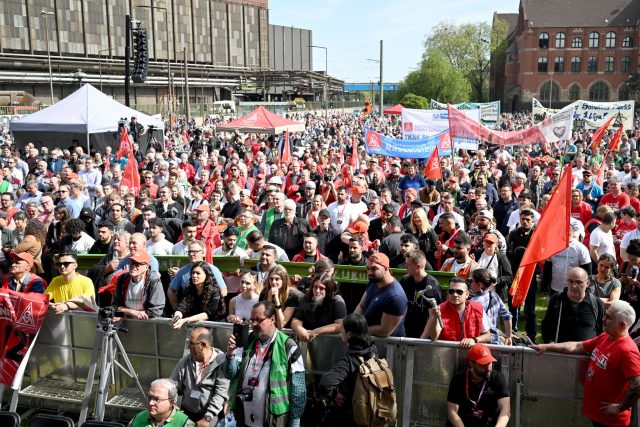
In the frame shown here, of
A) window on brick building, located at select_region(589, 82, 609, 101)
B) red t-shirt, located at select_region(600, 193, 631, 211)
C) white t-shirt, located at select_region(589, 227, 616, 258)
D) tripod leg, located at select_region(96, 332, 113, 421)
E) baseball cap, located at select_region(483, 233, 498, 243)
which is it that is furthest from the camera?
window on brick building, located at select_region(589, 82, 609, 101)

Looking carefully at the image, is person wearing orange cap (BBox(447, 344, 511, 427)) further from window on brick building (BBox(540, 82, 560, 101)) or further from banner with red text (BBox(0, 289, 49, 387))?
window on brick building (BBox(540, 82, 560, 101))

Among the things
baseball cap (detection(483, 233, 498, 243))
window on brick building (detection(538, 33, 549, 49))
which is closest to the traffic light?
baseball cap (detection(483, 233, 498, 243))

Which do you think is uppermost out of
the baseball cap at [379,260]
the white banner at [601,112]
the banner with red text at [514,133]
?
the white banner at [601,112]

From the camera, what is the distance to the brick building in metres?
87.1

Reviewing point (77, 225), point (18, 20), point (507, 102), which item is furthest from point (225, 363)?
point (507, 102)

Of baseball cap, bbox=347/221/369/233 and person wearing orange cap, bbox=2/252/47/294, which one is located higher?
baseball cap, bbox=347/221/369/233

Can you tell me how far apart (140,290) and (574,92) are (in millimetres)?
93287

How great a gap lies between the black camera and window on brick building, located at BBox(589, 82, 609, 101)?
92915 millimetres

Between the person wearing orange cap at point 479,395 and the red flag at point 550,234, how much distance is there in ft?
5.75

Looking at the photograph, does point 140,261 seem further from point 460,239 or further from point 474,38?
point 474,38

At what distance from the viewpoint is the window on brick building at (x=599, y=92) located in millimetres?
89088

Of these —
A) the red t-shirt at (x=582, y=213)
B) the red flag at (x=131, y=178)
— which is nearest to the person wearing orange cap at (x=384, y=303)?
the red t-shirt at (x=582, y=213)

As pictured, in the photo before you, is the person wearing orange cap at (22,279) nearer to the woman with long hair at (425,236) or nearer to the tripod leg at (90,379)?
the tripod leg at (90,379)

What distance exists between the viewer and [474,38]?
95562mm
